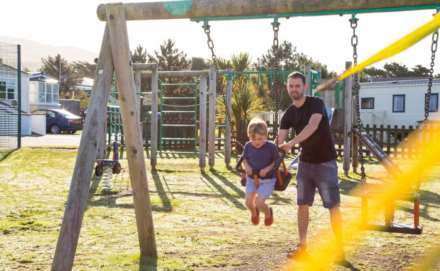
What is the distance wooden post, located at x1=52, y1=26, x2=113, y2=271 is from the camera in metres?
3.97

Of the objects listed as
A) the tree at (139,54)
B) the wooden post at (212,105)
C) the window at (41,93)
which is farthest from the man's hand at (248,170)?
the tree at (139,54)

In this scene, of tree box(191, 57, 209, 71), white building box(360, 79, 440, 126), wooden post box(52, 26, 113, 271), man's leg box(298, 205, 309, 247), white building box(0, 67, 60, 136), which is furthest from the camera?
white building box(360, 79, 440, 126)

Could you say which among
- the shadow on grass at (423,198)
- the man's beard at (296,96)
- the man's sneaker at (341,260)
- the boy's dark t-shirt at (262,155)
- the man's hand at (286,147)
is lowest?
the shadow on grass at (423,198)

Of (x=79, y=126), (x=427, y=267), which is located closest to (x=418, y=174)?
(x=427, y=267)

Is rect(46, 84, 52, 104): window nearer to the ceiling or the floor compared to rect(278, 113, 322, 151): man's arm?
nearer to the ceiling

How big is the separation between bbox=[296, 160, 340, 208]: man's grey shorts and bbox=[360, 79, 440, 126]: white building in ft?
68.4

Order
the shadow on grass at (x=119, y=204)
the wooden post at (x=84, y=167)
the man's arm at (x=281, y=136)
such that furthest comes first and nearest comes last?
the shadow on grass at (x=119, y=204)
the man's arm at (x=281, y=136)
the wooden post at (x=84, y=167)

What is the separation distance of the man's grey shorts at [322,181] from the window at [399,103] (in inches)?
883

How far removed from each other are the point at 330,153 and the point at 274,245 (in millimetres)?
1213

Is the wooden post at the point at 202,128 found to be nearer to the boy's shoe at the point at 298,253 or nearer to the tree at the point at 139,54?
the boy's shoe at the point at 298,253

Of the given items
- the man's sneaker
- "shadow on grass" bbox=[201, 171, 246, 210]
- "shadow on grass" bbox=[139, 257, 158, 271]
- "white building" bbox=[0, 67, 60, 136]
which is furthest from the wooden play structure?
"white building" bbox=[0, 67, 60, 136]

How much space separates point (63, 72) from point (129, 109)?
201ft

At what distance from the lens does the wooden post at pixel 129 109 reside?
4367 mm

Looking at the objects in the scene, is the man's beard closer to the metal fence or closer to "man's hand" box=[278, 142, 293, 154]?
"man's hand" box=[278, 142, 293, 154]
